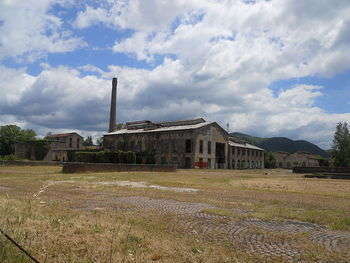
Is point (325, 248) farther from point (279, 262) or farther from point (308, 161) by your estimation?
point (308, 161)

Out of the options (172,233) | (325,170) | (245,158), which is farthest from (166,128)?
(172,233)

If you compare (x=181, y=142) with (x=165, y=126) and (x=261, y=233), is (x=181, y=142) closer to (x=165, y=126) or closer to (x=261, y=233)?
(x=165, y=126)

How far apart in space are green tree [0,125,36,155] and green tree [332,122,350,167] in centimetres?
7505

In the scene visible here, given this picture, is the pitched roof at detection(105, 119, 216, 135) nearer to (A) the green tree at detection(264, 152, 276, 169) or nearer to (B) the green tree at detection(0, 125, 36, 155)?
(B) the green tree at detection(0, 125, 36, 155)

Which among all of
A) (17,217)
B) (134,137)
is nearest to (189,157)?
(134,137)

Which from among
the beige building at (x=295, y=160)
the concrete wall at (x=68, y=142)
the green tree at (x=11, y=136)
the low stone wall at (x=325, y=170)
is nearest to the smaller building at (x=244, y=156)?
the beige building at (x=295, y=160)

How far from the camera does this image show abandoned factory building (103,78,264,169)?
76312mm

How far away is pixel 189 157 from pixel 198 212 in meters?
63.9

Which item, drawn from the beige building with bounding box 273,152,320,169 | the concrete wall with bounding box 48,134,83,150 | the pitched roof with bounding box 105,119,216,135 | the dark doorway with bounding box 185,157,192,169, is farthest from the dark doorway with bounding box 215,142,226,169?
the beige building with bounding box 273,152,320,169

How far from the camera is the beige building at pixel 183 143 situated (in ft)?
250

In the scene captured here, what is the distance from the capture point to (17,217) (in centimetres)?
939

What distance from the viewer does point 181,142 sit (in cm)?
7656

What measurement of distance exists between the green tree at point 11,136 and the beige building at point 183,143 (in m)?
30.1

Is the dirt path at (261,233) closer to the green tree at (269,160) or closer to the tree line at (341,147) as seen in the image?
the tree line at (341,147)
